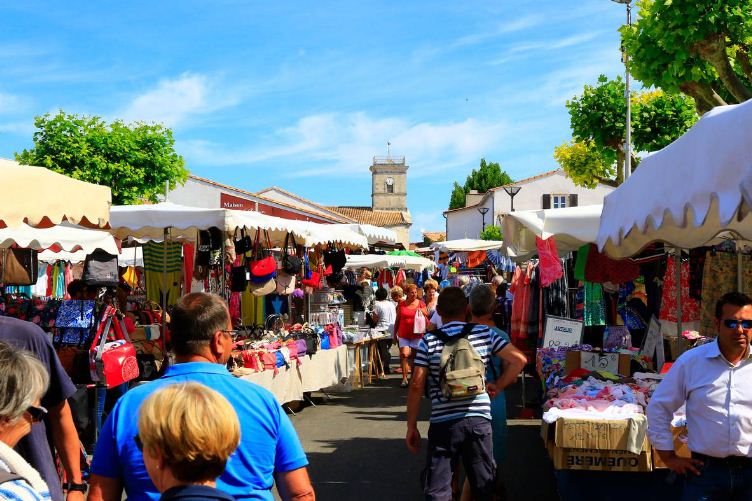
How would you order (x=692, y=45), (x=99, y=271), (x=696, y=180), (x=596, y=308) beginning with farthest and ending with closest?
(x=692, y=45) < (x=596, y=308) < (x=99, y=271) < (x=696, y=180)

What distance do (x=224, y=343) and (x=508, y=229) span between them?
6.59 meters

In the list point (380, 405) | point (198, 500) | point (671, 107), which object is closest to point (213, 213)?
point (380, 405)

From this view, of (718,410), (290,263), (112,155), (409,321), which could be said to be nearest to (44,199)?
(718,410)

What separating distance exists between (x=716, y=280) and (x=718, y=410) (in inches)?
164

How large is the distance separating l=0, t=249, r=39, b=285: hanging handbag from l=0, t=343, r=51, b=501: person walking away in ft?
29.6

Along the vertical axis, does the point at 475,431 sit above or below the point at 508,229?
below

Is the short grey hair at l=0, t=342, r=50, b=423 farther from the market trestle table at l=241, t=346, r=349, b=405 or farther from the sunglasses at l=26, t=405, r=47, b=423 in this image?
the market trestle table at l=241, t=346, r=349, b=405

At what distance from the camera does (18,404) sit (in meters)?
2.62

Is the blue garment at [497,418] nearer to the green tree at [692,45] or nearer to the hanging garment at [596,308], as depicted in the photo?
the hanging garment at [596,308]

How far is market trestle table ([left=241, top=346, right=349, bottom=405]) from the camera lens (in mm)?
9871

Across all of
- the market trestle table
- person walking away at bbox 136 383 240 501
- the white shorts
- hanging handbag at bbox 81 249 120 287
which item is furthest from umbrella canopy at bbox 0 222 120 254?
person walking away at bbox 136 383 240 501

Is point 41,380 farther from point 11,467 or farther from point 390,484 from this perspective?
point 390,484

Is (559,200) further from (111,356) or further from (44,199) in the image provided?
(44,199)

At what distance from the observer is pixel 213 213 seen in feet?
30.4
